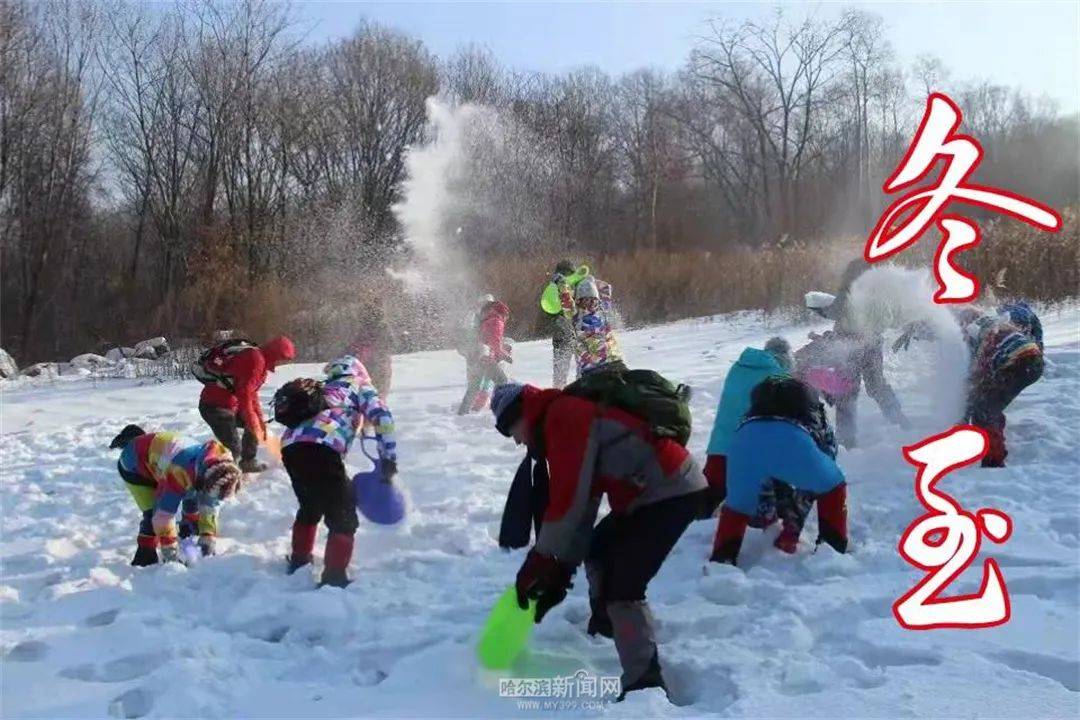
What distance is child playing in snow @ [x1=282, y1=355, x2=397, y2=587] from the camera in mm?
5012

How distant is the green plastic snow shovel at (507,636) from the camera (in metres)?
3.90

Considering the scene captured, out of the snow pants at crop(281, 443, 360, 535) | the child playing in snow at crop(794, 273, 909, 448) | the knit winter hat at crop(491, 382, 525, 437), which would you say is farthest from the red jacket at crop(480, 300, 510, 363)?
the knit winter hat at crop(491, 382, 525, 437)

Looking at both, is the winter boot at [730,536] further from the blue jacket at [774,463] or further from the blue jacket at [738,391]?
the blue jacket at [738,391]

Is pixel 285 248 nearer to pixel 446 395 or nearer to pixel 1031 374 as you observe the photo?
pixel 446 395

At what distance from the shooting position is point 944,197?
5305 millimetres

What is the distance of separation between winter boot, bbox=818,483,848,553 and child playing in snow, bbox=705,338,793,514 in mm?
689

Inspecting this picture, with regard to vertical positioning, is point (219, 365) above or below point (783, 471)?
above

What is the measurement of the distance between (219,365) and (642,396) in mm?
4515

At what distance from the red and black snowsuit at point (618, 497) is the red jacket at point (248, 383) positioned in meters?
3.99

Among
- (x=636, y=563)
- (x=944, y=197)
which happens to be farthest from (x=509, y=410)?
(x=944, y=197)

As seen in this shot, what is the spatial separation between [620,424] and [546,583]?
66 cm

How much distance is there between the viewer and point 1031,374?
6.05 meters

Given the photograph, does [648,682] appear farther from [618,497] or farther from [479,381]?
[479,381]

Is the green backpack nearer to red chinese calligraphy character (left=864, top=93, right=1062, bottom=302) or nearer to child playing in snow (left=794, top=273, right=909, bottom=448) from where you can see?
red chinese calligraphy character (left=864, top=93, right=1062, bottom=302)
